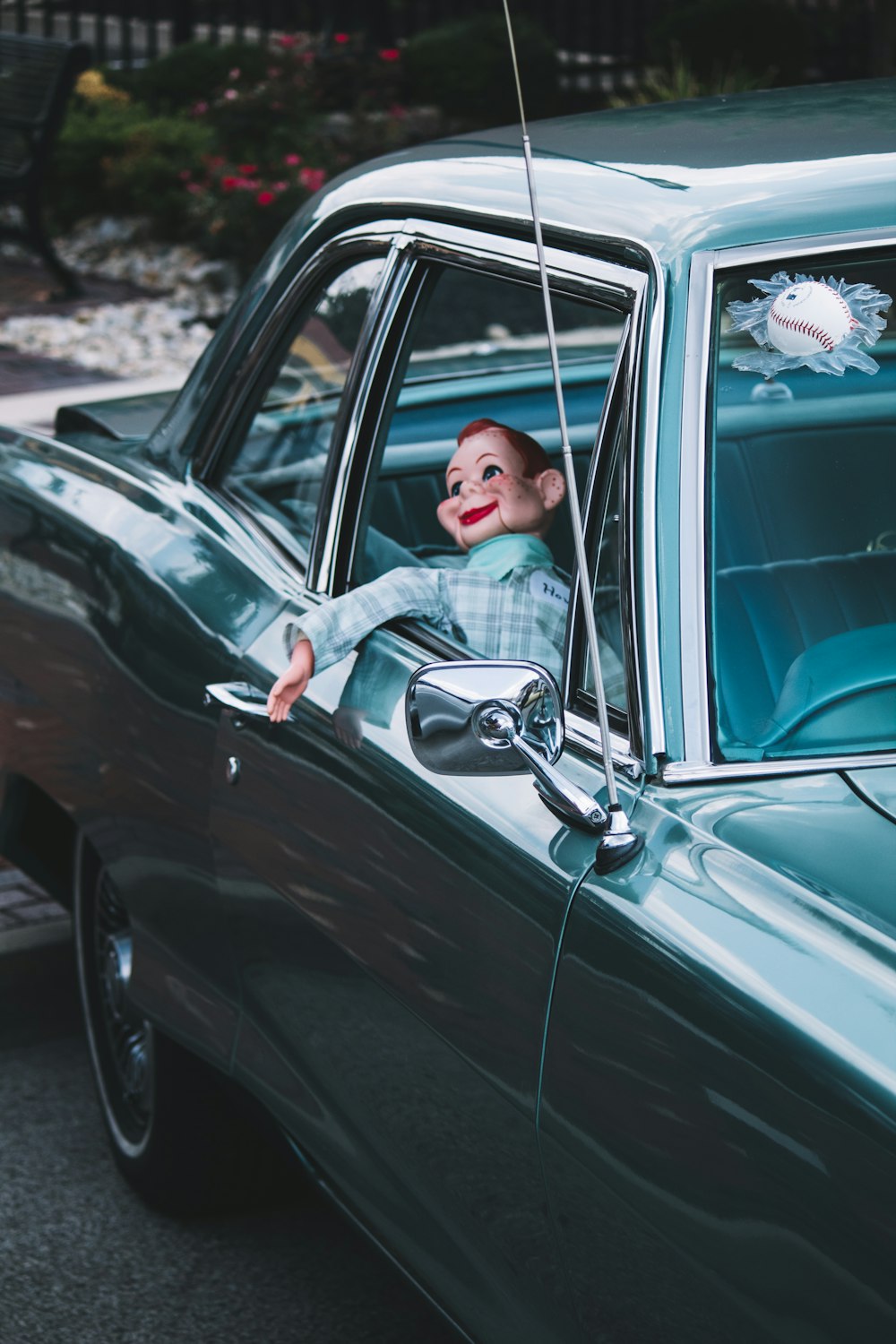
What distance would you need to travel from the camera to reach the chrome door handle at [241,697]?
2.67 meters

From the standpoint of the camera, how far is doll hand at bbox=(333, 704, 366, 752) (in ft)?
8.01

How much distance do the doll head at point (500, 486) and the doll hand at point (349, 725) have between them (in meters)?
0.34

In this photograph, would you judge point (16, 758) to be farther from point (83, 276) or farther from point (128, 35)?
point (128, 35)

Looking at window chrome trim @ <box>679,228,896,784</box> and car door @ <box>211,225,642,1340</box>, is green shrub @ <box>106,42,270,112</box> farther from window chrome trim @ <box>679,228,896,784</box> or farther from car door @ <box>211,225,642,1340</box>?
window chrome trim @ <box>679,228,896,784</box>

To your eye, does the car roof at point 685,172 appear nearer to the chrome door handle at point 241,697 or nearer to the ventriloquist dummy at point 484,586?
the ventriloquist dummy at point 484,586

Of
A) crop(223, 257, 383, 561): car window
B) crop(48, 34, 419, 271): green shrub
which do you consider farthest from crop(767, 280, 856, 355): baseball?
crop(48, 34, 419, 271): green shrub

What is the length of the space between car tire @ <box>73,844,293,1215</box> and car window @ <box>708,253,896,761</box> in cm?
142

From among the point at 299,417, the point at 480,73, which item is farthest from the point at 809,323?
the point at 480,73

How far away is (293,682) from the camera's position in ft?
8.17

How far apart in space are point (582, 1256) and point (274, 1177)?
5.58 ft

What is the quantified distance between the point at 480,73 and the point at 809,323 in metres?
13.1

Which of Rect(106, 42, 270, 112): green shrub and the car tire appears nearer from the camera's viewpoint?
the car tire

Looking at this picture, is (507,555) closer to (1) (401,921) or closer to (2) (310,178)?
(1) (401,921)

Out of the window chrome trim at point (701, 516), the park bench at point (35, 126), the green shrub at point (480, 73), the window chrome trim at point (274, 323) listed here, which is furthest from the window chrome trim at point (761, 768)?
the green shrub at point (480, 73)
